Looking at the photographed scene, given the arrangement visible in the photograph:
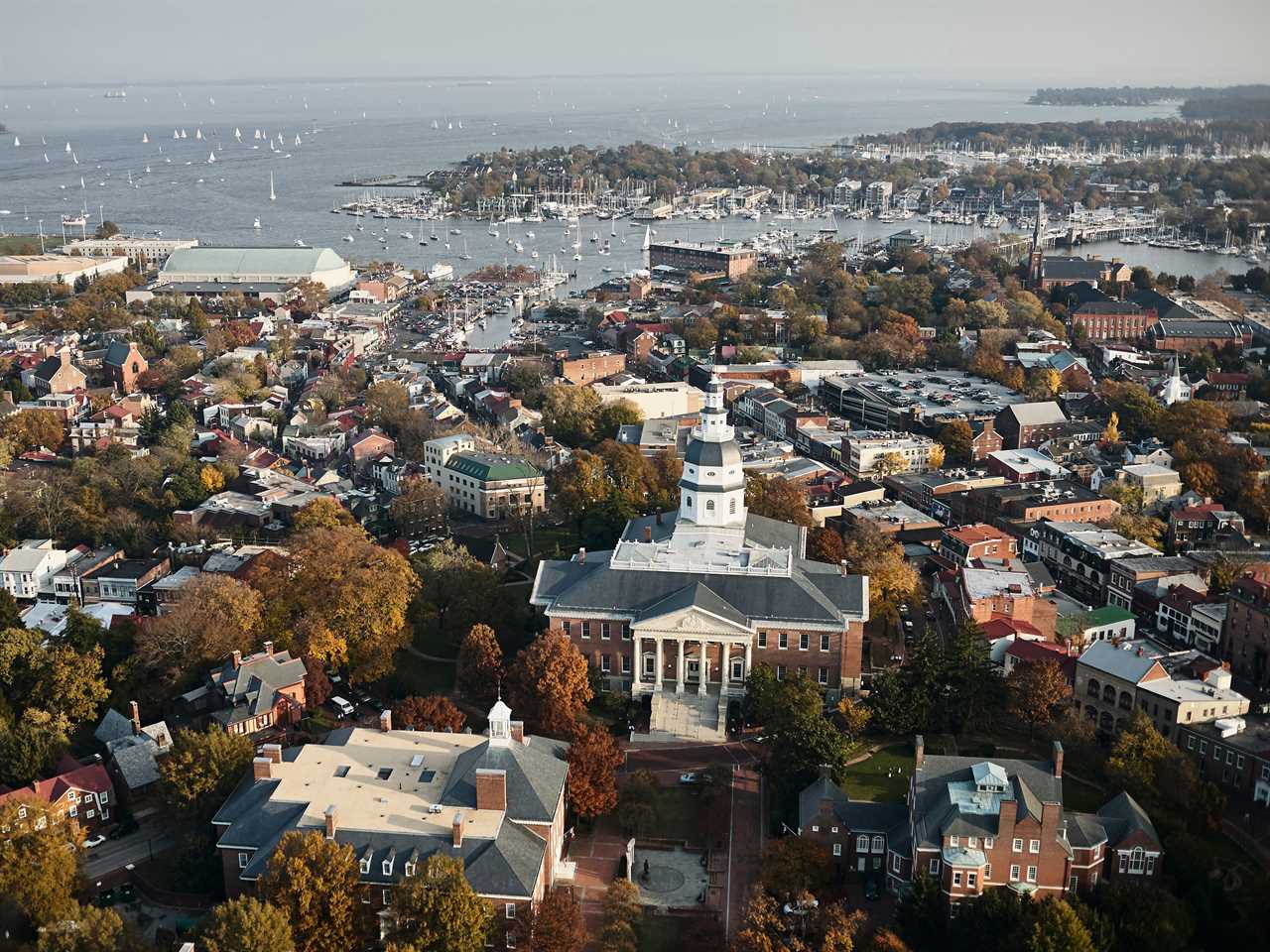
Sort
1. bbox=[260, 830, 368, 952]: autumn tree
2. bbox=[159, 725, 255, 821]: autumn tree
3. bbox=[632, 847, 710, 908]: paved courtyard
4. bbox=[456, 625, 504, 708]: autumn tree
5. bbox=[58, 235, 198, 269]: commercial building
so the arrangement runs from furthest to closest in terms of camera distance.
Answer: bbox=[58, 235, 198, 269]: commercial building
bbox=[456, 625, 504, 708]: autumn tree
bbox=[159, 725, 255, 821]: autumn tree
bbox=[632, 847, 710, 908]: paved courtyard
bbox=[260, 830, 368, 952]: autumn tree

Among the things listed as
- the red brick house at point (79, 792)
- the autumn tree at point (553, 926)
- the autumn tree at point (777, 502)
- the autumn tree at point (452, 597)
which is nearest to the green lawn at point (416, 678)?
the autumn tree at point (452, 597)

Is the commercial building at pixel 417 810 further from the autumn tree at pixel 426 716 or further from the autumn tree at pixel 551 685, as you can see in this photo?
the autumn tree at pixel 551 685

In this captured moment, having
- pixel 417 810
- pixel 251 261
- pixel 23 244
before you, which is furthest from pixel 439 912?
pixel 23 244

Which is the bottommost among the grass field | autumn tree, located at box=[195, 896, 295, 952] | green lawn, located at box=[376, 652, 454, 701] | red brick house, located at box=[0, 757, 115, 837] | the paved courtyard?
the paved courtyard

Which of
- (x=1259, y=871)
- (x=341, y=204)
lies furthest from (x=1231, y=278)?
(x=341, y=204)

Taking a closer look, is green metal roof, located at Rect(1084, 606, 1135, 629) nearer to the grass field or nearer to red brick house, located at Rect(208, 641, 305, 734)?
red brick house, located at Rect(208, 641, 305, 734)

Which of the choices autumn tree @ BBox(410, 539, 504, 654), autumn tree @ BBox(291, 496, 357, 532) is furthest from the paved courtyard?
autumn tree @ BBox(291, 496, 357, 532)

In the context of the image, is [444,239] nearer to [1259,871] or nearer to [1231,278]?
[1231,278]
